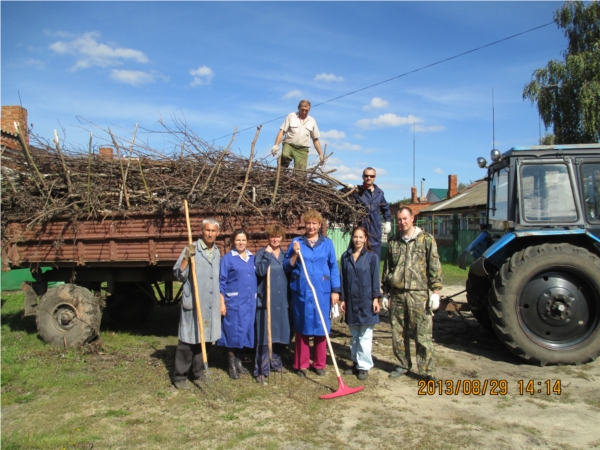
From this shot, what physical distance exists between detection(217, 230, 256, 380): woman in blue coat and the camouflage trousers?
4.99 ft

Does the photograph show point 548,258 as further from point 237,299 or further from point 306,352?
point 237,299

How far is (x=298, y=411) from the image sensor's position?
12.5 feet

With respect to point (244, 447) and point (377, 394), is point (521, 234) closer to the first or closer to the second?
point (377, 394)

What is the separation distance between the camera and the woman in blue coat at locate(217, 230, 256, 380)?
460 cm

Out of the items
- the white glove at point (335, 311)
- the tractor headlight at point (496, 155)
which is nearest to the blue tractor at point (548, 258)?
the tractor headlight at point (496, 155)

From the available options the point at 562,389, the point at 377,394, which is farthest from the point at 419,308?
the point at 562,389

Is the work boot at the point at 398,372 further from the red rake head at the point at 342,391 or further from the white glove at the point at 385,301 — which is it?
the white glove at the point at 385,301

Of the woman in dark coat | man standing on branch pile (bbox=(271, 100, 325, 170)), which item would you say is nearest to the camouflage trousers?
the woman in dark coat

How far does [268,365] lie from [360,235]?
1.69 metres

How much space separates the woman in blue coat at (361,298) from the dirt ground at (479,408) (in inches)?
11.9

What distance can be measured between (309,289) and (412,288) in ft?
3.46

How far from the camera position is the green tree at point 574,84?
1512 centimetres
